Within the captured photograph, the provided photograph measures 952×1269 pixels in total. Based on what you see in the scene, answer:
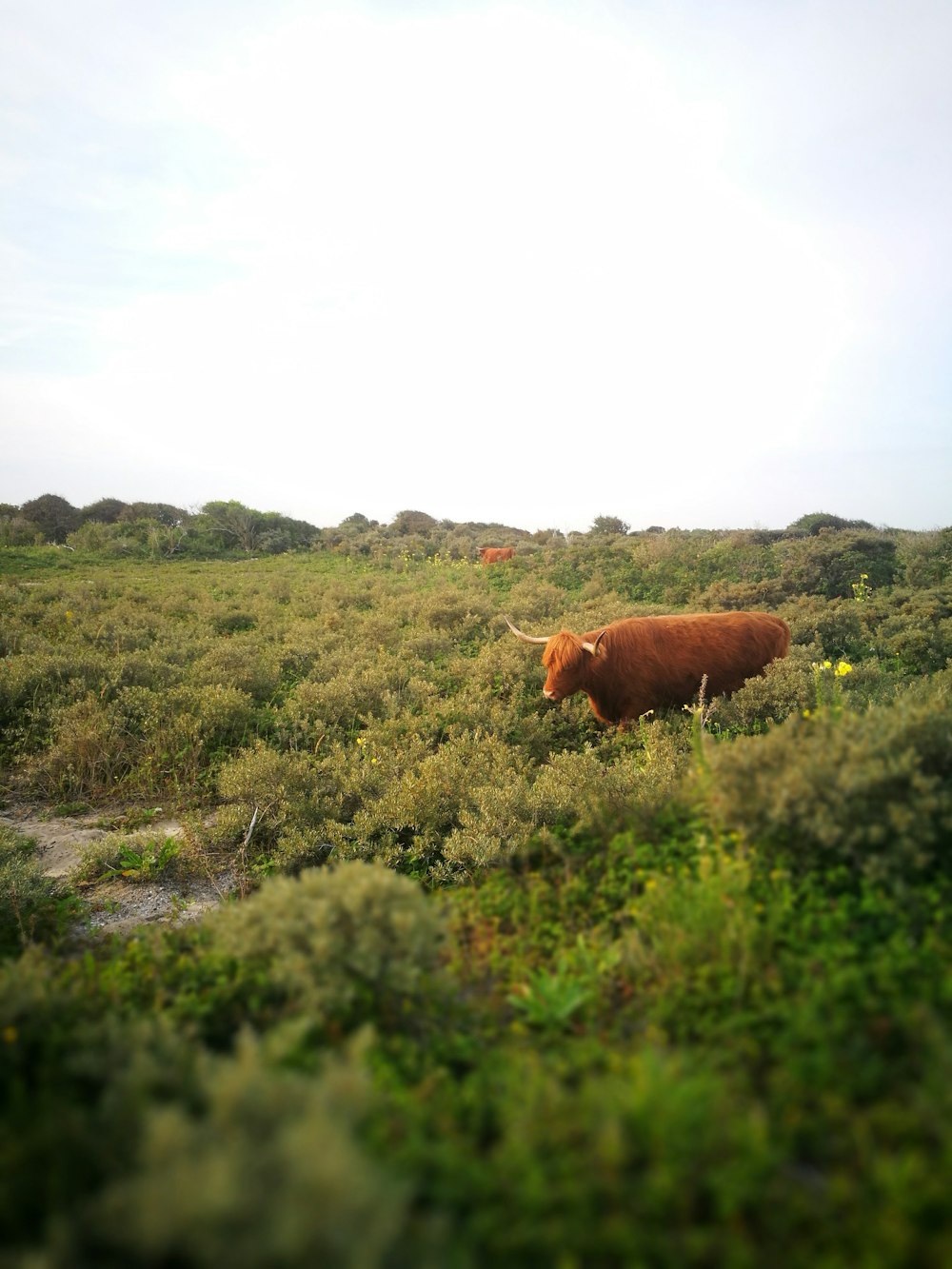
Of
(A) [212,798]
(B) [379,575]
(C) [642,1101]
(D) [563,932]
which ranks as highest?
(B) [379,575]

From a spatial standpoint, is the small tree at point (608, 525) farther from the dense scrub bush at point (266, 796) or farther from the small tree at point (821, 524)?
the dense scrub bush at point (266, 796)

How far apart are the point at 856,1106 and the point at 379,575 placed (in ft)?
62.7

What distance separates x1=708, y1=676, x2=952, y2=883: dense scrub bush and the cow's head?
13.1 ft

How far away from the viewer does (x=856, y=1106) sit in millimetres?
1979

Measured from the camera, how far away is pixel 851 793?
321 centimetres

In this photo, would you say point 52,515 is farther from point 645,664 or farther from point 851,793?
point 851,793

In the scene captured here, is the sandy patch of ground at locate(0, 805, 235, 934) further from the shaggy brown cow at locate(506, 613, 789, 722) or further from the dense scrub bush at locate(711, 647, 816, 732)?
the dense scrub bush at locate(711, 647, 816, 732)

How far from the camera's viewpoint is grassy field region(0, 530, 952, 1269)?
1.57 metres

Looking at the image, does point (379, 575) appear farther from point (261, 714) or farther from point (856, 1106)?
point (856, 1106)

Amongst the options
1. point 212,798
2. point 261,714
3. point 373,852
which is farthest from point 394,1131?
point 261,714

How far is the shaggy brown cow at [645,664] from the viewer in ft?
25.4

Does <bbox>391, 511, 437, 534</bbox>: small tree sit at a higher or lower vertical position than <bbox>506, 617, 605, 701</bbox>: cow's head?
higher

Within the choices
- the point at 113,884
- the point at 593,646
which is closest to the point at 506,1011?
the point at 113,884

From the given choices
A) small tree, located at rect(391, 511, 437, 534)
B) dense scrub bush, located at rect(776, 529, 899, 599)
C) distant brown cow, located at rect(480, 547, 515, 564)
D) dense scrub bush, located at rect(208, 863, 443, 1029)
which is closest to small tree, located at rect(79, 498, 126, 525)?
small tree, located at rect(391, 511, 437, 534)
